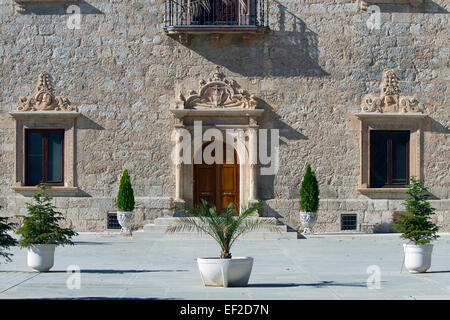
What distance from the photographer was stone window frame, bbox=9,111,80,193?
2298 centimetres

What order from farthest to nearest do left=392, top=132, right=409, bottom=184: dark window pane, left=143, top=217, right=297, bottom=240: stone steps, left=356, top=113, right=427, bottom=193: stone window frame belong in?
1. left=392, top=132, right=409, bottom=184: dark window pane
2. left=356, top=113, right=427, bottom=193: stone window frame
3. left=143, top=217, right=297, bottom=240: stone steps

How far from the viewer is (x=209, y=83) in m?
23.0

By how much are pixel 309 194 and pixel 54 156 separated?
22.8 ft

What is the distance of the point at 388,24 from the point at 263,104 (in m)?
4.03

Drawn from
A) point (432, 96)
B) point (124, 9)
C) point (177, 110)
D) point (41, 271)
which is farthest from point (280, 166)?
point (41, 271)

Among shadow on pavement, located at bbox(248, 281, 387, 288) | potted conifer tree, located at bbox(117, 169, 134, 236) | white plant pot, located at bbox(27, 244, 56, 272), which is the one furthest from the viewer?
potted conifer tree, located at bbox(117, 169, 134, 236)

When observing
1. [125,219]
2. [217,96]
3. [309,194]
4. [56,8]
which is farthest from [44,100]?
[309,194]

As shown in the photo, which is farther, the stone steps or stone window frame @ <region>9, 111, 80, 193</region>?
stone window frame @ <region>9, 111, 80, 193</region>

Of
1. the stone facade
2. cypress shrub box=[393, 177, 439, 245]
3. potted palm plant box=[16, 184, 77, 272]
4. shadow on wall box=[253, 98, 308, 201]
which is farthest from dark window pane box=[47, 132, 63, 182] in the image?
cypress shrub box=[393, 177, 439, 245]

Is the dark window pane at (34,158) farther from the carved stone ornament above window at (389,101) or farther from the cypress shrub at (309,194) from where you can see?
the carved stone ornament above window at (389,101)

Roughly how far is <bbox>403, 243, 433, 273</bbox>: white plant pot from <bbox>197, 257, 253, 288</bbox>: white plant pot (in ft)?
10.9

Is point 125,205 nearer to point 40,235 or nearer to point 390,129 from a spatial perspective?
point 390,129

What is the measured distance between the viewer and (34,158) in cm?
2325

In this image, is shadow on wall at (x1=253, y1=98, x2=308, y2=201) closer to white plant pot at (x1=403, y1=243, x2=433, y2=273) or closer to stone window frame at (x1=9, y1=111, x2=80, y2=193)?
stone window frame at (x1=9, y1=111, x2=80, y2=193)
